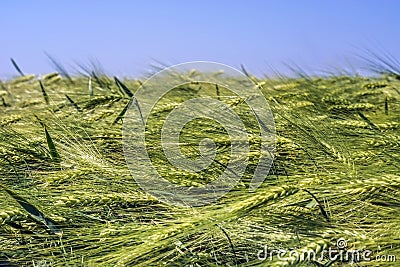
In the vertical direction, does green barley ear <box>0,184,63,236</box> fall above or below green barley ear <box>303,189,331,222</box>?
below

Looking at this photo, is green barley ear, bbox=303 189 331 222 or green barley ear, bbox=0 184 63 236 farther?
green barley ear, bbox=0 184 63 236

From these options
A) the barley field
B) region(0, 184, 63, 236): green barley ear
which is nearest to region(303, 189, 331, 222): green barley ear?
the barley field

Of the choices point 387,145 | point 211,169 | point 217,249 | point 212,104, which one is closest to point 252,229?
point 217,249

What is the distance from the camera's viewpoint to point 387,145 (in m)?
1.00

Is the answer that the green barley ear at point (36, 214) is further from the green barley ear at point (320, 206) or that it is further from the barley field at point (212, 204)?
the green barley ear at point (320, 206)

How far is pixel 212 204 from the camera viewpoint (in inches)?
36.1

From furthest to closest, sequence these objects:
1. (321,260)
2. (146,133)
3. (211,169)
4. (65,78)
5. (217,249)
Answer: (65,78)
(146,133)
(211,169)
(217,249)
(321,260)

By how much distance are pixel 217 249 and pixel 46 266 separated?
0.27m

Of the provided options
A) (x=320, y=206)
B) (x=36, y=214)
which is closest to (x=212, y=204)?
(x=320, y=206)

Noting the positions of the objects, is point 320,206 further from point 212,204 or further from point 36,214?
point 36,214

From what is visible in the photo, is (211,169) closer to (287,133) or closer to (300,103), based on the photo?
(287,133)

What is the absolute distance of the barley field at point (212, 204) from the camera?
841mm

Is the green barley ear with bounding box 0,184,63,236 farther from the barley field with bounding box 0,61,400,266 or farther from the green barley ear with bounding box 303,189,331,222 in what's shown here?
the green barley ear with bounding box 303,189,331,222

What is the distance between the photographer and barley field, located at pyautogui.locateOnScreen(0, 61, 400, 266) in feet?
2.76
